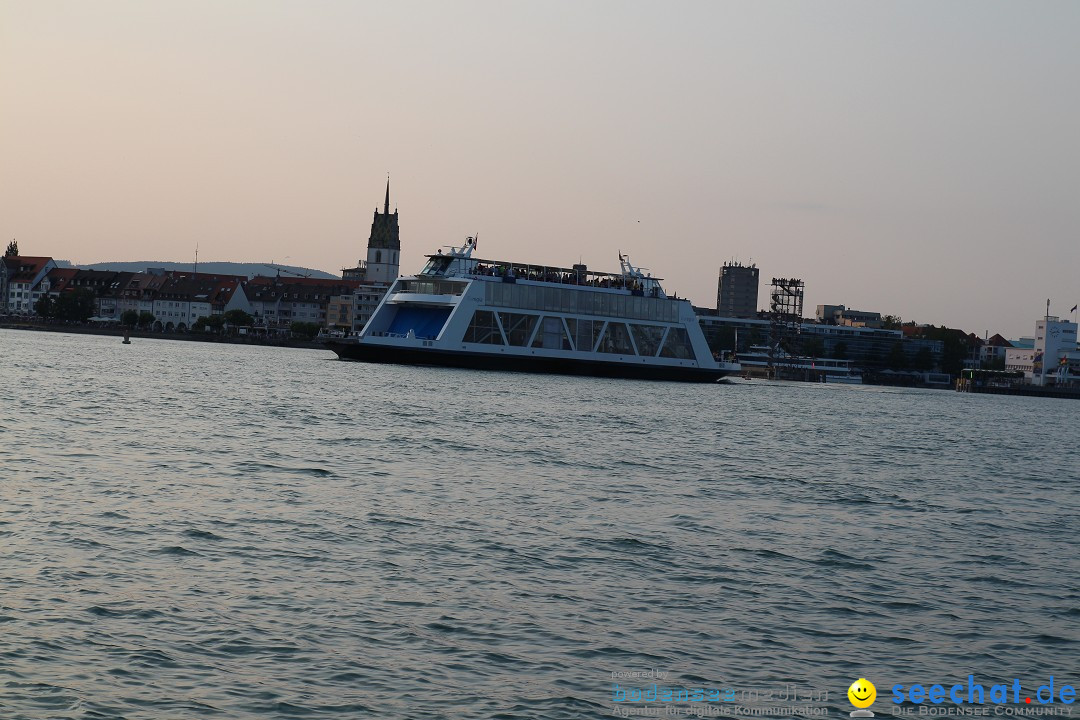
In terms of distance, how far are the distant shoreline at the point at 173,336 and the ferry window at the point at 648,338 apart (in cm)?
6135

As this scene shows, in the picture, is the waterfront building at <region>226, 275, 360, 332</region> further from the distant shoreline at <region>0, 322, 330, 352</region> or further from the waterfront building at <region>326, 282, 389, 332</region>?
the distant shoreline at <region>0, 322, 330, 352</region>

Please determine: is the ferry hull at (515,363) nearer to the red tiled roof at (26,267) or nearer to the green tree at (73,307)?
the green tree at (73,307)

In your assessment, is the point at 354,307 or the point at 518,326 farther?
the point at 354,307

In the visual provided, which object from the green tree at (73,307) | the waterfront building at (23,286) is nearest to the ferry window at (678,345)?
the green tree at (73,307)

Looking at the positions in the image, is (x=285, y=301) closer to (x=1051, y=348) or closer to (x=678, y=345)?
(x=678, y=345)

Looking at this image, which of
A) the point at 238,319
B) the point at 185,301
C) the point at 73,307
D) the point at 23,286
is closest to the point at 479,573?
the point at 238,319

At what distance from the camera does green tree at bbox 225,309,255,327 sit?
159000mm

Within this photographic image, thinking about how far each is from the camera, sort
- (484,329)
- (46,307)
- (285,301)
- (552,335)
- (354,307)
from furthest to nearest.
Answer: (285,301)
(354,307)
(46,307)
(552,335)
(484,329)

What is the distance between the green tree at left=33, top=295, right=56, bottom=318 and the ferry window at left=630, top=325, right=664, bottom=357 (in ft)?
299

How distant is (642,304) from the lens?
310 feet

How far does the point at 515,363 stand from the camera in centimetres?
8700

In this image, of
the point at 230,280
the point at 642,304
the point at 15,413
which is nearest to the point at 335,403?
the point at 15,413

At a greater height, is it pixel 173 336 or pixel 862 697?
pixel 173 336

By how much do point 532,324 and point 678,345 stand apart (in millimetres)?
13084
